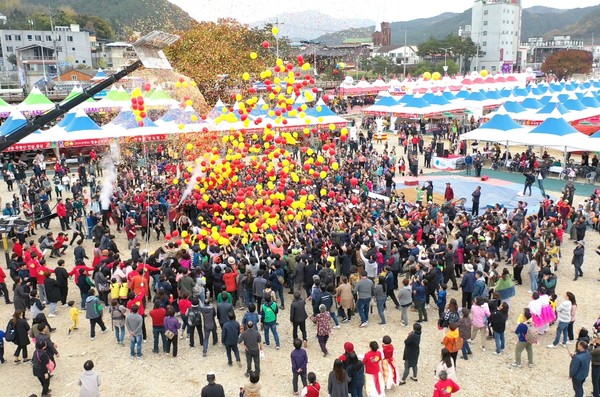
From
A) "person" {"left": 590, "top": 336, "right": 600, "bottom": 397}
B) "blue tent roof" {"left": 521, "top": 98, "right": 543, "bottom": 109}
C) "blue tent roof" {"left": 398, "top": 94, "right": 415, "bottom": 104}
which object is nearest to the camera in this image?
"person" {"left": 590, "top": 336, "right": 600, "bottom": 397}

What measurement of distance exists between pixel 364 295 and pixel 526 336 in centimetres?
267

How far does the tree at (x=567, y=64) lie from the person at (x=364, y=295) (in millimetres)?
90997

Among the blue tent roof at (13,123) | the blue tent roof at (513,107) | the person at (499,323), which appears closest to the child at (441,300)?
the person at (499,323)

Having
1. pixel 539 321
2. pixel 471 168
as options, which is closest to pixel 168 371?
pixel 539 321

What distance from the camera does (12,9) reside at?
3696 inches

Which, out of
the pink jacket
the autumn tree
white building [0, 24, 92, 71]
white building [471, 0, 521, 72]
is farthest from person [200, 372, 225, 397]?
white building [471, 0, 521, 72]

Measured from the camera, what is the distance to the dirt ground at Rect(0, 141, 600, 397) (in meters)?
7.29

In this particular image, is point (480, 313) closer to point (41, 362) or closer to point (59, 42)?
point (41, 362)

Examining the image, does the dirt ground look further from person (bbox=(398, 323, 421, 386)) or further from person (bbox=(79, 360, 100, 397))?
person (bbox=(79, 360, 100, 397))

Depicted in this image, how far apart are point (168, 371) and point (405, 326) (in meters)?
4.16

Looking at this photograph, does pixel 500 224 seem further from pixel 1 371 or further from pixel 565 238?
pixel 1 371

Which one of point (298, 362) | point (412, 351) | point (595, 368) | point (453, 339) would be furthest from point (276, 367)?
point (595, 368)

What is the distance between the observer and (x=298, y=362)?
682 cm

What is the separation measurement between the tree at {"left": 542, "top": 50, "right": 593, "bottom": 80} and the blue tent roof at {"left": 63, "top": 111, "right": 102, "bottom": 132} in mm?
85457
